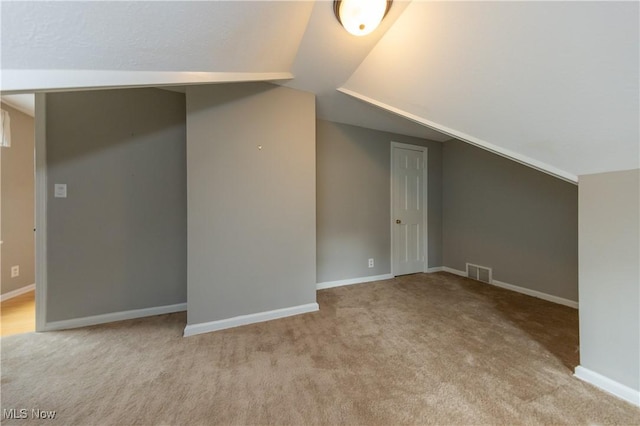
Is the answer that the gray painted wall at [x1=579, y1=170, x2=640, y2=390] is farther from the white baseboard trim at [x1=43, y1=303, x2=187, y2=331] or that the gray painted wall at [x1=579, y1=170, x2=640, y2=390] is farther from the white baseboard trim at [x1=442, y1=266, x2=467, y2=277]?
the white baseboard trim at [x1=43, y1=303, x2=187, y2=331]

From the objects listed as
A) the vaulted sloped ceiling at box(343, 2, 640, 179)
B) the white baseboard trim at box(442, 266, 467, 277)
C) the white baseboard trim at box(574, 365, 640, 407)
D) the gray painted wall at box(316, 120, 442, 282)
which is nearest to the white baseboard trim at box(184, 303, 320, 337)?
the gray painted wall at box(316, 120, 442, 282)

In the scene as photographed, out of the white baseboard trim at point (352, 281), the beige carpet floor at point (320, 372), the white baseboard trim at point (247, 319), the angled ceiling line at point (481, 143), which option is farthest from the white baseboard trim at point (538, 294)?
the white baseboard trim at point (247, 319)

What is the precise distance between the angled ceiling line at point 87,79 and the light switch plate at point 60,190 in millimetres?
1557

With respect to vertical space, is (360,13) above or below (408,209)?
above

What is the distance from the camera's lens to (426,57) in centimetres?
136

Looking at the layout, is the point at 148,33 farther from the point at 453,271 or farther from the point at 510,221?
the point at 453,271

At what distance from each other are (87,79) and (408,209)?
11.6 feet

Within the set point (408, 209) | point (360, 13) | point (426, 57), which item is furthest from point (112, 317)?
point (408, 209)

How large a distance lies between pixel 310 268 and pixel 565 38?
2.15 meters

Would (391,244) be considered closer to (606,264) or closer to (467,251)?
(467,251)

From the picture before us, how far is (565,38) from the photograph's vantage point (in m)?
0.90

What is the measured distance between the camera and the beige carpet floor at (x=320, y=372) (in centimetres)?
114

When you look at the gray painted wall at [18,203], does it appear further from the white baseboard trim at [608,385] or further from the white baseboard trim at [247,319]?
the white baseboard trim at [608,385]

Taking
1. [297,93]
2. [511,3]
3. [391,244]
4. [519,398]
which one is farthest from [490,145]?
[391,244]
